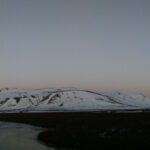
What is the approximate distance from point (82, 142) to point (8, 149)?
241 inches

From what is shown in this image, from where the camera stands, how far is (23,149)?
103 feet

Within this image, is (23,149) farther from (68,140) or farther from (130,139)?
(130,139)

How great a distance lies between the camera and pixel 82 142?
30812 millimetres

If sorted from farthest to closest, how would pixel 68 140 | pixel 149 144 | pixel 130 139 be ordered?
pixel 68 140
pixel 130 139
pixel 149 144

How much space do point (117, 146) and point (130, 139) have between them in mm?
3853

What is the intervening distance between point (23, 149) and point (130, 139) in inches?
345

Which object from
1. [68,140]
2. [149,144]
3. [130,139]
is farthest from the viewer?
[68,140]

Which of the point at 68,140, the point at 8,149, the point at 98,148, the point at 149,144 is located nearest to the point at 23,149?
the point at 8,149

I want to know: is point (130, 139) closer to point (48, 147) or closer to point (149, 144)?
point (149, 144)

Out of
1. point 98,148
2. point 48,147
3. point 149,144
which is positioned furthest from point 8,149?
point 149,144

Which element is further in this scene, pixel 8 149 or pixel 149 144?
pixel 8 149

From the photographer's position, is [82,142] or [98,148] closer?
[98,148]

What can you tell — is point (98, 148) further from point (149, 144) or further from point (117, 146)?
point (149, 144)

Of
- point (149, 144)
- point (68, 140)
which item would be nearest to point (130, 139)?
point (149, 144)
